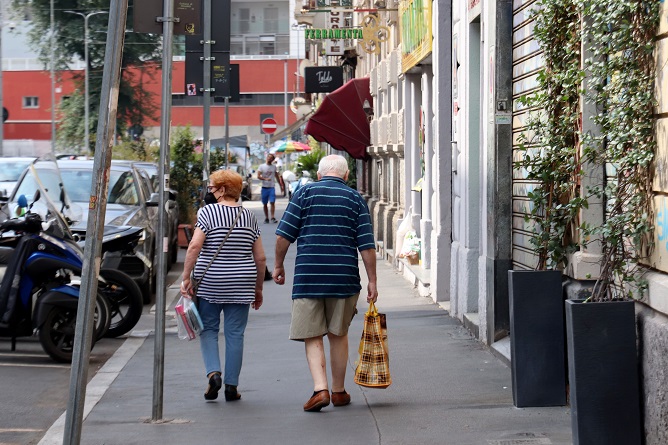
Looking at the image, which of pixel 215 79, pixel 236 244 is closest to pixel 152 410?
pixel 236 244

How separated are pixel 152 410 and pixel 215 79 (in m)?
10.9

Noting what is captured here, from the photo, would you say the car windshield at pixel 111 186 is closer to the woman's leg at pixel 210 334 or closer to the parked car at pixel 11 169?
the parked car at pixel 11 169

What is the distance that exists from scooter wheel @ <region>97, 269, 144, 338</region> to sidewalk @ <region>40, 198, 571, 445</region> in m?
0.22

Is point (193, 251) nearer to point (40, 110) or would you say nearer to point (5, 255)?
point (5, 255)

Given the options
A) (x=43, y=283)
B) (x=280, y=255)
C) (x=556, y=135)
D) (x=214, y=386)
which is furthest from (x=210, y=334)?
(x=556, y=135)

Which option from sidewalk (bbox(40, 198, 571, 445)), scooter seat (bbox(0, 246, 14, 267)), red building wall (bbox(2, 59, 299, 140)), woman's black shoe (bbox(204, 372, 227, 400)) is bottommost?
sidewalk (bbox(40, 198, 571, 445))

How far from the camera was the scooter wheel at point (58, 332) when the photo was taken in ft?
34.8

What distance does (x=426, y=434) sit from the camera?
294 inches

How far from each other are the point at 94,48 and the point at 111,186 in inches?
1713

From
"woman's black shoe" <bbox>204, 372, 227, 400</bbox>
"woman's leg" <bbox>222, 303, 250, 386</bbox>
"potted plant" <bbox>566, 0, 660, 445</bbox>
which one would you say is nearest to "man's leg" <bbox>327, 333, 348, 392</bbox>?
"woman's leg" <bbox>222, 303, 250, 386</bbox>

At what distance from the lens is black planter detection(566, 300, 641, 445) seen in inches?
249

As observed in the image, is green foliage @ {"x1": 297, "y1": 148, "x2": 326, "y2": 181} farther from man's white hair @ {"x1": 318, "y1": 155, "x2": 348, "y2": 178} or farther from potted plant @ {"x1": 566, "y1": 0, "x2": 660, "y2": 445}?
potted plant @ {"x1": 566, "y1": 0, "x2": 660, "y2": 445}

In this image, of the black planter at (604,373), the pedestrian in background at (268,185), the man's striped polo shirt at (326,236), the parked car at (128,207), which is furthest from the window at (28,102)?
the black planter at (604,373)

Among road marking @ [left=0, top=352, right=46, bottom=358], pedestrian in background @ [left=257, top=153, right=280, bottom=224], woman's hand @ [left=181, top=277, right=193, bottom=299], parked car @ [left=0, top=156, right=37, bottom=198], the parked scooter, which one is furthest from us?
pedestrian in background @ [left=257, top=153, right=280, bottom=224]
